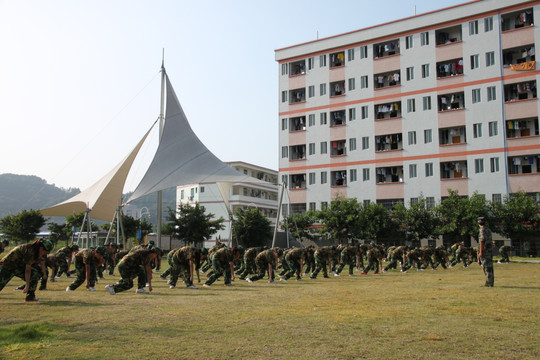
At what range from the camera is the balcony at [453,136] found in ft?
148

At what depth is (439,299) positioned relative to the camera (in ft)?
36.5

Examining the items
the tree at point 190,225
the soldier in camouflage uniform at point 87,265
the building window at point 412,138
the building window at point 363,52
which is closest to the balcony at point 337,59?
the building window at point 363,52

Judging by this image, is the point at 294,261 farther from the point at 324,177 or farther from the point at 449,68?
the point at 449,68

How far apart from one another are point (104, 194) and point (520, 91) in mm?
35493

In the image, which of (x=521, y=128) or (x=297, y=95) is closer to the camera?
(x=521, y=128)

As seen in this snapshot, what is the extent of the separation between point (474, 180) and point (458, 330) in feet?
129

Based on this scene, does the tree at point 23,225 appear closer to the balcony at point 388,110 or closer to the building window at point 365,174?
the building window at point 365,174

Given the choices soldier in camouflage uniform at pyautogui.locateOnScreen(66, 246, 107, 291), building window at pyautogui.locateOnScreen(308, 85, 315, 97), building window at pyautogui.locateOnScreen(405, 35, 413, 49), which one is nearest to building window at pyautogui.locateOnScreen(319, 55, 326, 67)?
building window at pyautogui.locateOnScreen(308, 85, 315, 97)

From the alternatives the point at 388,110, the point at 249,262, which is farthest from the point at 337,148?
the point at 249,262

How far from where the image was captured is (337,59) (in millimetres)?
52125

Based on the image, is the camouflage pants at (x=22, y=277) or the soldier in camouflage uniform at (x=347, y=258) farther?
the soldier in camouflage uniform at (x=347, y=258)

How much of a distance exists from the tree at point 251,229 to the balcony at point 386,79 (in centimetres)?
1784

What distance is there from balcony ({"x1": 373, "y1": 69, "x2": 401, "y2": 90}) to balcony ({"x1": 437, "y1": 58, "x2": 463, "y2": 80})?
13.0ft

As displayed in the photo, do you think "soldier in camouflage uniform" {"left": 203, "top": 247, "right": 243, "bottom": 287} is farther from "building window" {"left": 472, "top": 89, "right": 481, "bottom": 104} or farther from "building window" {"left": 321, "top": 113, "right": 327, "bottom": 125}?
"building window" {"left": 321, "top": 113, "right": 327, "bottom": 125}
